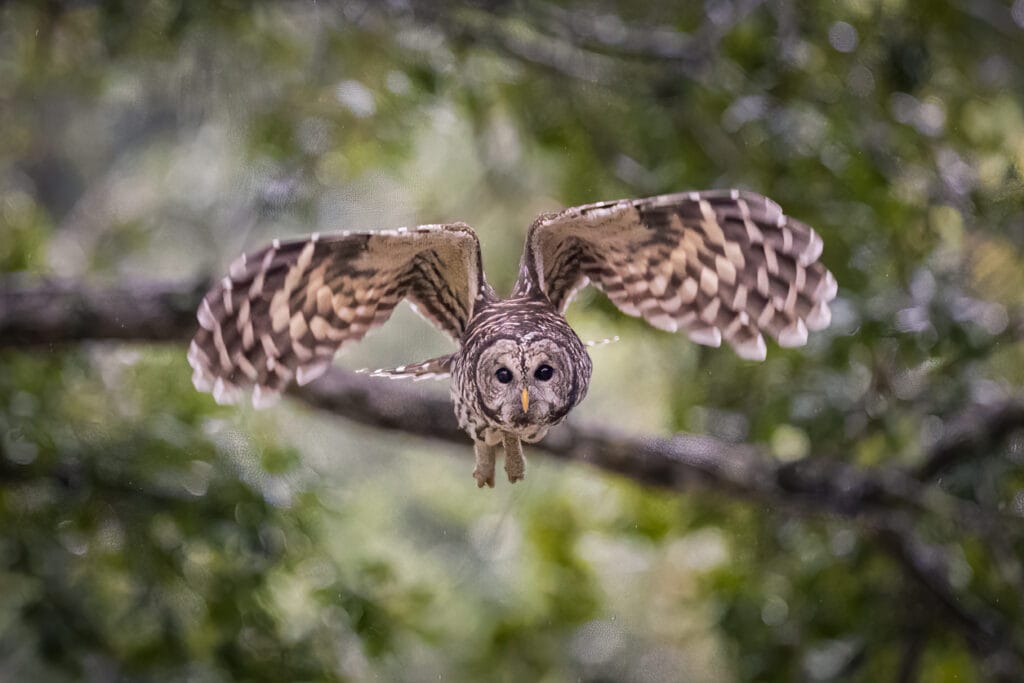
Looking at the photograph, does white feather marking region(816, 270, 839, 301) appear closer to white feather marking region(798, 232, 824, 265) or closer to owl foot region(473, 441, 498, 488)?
white feather marking region(798, 232, 824, 265)

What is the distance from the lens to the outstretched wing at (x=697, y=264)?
153 centimetres

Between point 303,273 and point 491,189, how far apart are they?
2388mm

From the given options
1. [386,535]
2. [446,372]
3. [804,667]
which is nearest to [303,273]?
[446,372]

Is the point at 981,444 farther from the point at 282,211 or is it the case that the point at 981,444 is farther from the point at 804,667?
the point at 282,211

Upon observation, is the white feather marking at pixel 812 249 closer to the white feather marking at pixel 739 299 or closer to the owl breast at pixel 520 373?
the white feather marking at pixel 739 299

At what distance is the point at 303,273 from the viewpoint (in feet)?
5.20

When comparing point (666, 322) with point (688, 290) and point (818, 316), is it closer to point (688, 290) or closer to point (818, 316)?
point (688, 290)

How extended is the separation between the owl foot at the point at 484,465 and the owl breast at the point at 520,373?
0.15ft

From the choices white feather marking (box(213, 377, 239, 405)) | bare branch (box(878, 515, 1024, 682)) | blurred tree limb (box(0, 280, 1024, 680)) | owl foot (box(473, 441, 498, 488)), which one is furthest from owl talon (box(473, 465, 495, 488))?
bare branch (box(878, 515, 1024, 682))

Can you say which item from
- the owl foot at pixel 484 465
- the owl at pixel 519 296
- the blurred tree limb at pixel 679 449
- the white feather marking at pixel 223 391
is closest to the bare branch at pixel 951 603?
the blurred tree limb at pixel 679 449

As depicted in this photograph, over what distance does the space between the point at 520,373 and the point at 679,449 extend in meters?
2.11

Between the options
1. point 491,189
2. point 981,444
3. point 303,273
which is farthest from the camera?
point 491,189

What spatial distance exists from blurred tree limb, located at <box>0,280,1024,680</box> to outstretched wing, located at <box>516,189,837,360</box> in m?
1.46

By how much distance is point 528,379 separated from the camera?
132 centimetres
